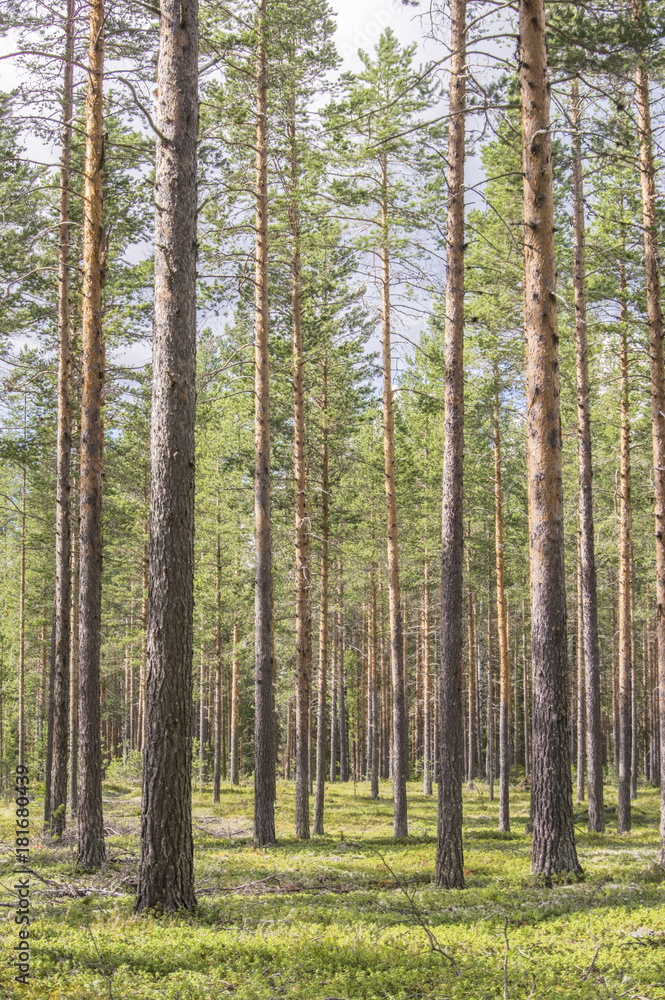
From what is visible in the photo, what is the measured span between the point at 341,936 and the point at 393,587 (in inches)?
410

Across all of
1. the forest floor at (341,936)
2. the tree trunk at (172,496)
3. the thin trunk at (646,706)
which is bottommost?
the thin trunk at (646,706)

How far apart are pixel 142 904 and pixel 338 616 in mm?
26888

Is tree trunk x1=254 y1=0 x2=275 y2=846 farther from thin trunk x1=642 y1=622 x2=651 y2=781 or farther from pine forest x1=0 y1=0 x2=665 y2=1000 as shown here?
thin trunk x1=642 y1=622 x2=651 y2=781

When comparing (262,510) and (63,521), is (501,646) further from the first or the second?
(63,521)

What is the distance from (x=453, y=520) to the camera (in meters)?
9.55

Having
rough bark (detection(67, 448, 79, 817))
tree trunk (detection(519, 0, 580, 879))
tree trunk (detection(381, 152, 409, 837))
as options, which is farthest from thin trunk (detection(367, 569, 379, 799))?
tree trunk (detection(519, 0, 580, 879))

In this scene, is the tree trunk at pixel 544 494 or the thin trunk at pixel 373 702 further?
the thin trunk at pixel 373 702

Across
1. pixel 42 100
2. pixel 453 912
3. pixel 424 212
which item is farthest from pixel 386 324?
pixel 453 912

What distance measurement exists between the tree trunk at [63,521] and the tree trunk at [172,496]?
5.57 metres

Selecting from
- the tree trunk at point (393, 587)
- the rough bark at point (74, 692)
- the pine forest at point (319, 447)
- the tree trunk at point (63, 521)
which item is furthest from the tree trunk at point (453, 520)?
the rough bark at point (74, 692)

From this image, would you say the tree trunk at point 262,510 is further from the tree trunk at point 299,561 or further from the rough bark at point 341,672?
the rough bark at point 341,672

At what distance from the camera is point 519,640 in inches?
1841

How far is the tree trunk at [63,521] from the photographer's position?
12.4 metres

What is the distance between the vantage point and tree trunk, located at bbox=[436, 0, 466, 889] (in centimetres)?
919
